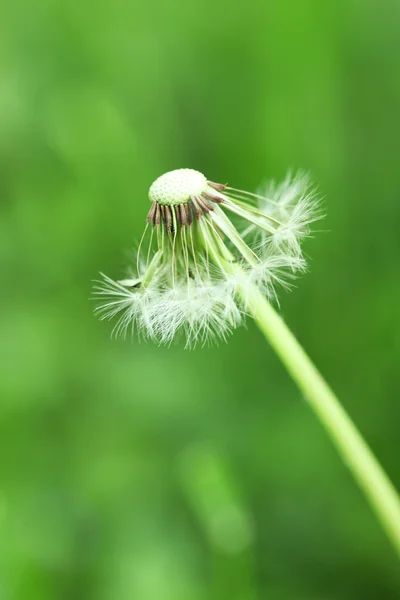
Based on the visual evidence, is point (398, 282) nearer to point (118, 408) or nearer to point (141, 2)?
point (118, 408)

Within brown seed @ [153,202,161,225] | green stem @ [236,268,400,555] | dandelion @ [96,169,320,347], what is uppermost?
brown seed @ [153,202,161,225]

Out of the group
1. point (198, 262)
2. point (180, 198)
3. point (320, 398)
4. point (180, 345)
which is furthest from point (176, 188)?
point (180, 345)

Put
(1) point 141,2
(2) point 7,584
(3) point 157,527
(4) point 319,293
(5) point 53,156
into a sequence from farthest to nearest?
(1) point 141,2, (5) point 53,156, (4) point 319,293, (3) point 157,527, (2) point 7,584

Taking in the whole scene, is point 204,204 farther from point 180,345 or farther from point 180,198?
point 180,345

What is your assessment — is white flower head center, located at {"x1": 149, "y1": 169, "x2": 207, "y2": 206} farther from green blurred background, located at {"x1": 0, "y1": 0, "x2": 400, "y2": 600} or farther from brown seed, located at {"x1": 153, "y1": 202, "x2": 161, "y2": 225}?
green blurred background, located at {"x1": 0, "y1": 0, "x2": 400, "y2": 600}

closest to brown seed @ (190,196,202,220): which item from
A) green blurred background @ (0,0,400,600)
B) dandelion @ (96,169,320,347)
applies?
dandelion @ (96,169,320,347)

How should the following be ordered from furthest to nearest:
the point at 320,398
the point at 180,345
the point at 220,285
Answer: the point at 180,345 < the point at 220,285 < the point at 320,398

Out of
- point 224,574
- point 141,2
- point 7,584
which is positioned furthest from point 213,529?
point 141,2
